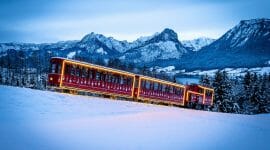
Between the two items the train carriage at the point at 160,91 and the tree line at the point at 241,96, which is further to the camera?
the tree line at the point at 241,96

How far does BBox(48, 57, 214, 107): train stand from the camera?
30.2 meters

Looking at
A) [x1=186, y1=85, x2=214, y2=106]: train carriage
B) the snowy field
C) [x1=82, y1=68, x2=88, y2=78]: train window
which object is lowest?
the snowy field

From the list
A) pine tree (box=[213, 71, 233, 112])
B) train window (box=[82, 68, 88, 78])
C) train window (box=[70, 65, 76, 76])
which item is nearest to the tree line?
pine tree (box=[213, 71, 233, 112])

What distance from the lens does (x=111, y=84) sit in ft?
115

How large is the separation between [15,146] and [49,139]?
3.39 ft

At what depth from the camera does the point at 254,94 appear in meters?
69.4

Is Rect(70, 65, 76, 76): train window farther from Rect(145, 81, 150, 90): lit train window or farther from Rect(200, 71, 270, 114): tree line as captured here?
Rect(200, 71, 270, 114): tree line

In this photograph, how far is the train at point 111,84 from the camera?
30203mm

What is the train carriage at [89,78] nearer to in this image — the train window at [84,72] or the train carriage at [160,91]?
the train window at [84,72]

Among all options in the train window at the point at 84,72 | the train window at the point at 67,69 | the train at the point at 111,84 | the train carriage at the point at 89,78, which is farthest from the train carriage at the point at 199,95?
the train window at the point at 67,69

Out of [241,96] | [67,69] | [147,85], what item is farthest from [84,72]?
[241,96]

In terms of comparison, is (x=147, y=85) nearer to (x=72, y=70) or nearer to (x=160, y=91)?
(x=160, y=91)

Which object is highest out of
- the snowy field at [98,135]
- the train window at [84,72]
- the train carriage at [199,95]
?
the train window at [84,72]

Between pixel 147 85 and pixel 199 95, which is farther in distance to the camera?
pixel 199 95
